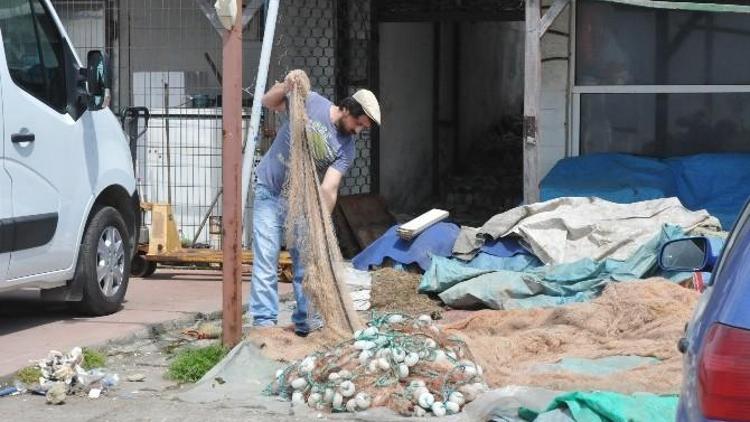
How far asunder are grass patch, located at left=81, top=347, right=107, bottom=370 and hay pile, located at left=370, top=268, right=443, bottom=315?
253 centimetres

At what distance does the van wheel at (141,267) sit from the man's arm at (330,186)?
4.09 m

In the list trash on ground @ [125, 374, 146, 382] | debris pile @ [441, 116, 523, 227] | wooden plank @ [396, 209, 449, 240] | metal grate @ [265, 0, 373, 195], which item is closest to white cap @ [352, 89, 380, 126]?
trash on ground @ [125, 374, 146, 382]

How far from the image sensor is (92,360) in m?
7.57

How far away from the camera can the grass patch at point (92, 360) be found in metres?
7.50

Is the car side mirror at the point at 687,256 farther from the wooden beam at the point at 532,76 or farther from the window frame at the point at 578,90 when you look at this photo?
the window frame at the point at 578,90

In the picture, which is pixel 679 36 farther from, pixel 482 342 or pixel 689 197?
pixel 482 342

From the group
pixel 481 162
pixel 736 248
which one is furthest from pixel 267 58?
pixel 481 162

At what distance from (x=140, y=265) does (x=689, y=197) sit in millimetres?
4958

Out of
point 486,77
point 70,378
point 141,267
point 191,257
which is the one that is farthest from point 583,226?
point 486,77

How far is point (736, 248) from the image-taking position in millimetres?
3105

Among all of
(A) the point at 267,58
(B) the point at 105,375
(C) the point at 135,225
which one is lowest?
(B) the point at 105,375

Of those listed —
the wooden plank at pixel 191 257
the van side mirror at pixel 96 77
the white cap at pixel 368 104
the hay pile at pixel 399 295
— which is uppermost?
the van side mirror at pixel 96 77

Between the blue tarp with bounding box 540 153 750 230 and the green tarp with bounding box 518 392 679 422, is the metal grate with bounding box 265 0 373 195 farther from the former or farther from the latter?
the green tarp with bounding box 518 392 679 422

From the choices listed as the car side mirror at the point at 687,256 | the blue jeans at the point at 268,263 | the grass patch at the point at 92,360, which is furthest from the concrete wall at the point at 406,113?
the car side mirror at the point at 687,256
